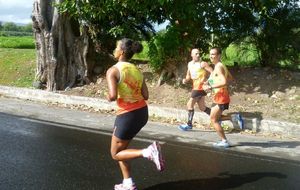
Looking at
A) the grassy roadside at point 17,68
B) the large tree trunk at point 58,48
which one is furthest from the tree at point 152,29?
the grassy roadside at point 17,68

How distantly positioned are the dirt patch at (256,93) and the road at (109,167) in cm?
237

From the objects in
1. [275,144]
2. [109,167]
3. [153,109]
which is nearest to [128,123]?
[109,167]

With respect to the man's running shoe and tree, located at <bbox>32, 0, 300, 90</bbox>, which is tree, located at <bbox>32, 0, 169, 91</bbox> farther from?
the man's running shoe

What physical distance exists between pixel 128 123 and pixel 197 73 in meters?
3.92

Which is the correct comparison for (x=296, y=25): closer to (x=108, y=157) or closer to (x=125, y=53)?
(x=108, y=157)

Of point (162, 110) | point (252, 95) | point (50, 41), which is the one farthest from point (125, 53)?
point (50, 41)

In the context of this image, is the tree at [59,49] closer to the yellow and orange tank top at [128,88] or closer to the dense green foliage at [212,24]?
the dense green foliage at [212,24]

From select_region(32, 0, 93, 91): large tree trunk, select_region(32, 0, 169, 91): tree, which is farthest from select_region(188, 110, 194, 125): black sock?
select_region(32, 0, 93, 91): large tree trunk

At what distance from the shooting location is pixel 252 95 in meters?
10.8

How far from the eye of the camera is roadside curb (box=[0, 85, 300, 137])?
29.5 ft

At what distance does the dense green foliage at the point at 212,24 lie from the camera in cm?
1113

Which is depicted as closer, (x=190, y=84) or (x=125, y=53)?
(x=125, y=53)

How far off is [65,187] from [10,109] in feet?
19.4

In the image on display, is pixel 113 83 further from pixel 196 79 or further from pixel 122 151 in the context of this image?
pixel 196 79
